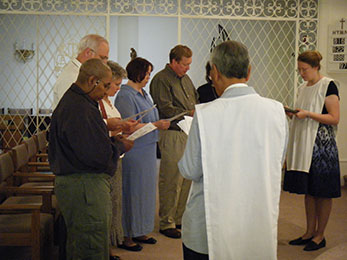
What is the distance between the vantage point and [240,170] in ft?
6.15

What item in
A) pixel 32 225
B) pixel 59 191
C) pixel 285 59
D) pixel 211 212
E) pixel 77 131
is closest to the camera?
pixel 211 212

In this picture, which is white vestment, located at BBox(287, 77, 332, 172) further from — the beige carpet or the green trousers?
the green trousers

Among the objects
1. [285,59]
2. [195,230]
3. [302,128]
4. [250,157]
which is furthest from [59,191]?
[285,59]

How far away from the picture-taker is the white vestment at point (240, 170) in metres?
1.85

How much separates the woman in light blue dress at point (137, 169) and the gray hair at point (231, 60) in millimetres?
1815

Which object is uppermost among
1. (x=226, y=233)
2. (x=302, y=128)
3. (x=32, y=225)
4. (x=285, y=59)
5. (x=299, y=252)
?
(x=285, y=59)

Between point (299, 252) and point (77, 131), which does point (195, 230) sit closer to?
point (77, 131)

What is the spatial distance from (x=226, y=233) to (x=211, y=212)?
0.36ft

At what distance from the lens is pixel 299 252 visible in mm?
3783

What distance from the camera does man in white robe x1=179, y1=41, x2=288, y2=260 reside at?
1849 millimetres

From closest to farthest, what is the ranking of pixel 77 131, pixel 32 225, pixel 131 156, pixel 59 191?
pixel 77 131, pixel 59 191, pixel 32 225, pixel 131 156

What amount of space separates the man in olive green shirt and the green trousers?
5.42 feet

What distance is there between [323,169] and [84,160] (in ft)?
7.18

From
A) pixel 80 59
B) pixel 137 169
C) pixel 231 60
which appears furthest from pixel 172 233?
pixel 231 60
